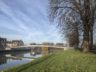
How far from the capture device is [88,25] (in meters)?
24.8

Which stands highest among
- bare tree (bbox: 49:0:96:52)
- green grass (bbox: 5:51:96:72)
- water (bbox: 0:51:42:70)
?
bare tree (bbox: 49:0:96:52)

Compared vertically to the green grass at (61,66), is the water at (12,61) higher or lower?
lower

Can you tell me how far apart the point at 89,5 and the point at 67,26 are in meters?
4.07

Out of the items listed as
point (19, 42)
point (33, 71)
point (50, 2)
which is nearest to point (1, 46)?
point (19, 42)

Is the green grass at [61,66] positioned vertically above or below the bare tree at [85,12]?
below

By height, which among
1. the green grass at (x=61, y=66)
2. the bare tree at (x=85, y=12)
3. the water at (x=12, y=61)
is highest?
the bare tree at (x=85, y=12)

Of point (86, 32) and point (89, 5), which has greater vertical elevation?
point (89, 5)

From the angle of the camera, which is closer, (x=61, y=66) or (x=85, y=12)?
(x=61, y=66)

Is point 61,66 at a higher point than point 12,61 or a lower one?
Result: higher

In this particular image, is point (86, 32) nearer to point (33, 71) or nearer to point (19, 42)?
point (33, 71)

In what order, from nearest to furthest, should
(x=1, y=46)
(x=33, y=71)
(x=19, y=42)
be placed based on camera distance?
(x=33, y=71) < (x=1, y=46) < (x=19, y=42)

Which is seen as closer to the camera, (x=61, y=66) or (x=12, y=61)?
(x=61, y=66)

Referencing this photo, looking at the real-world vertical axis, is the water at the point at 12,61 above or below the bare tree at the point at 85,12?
below

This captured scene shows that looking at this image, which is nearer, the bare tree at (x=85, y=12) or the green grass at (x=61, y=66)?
the green grass at (x=61, y=66)
